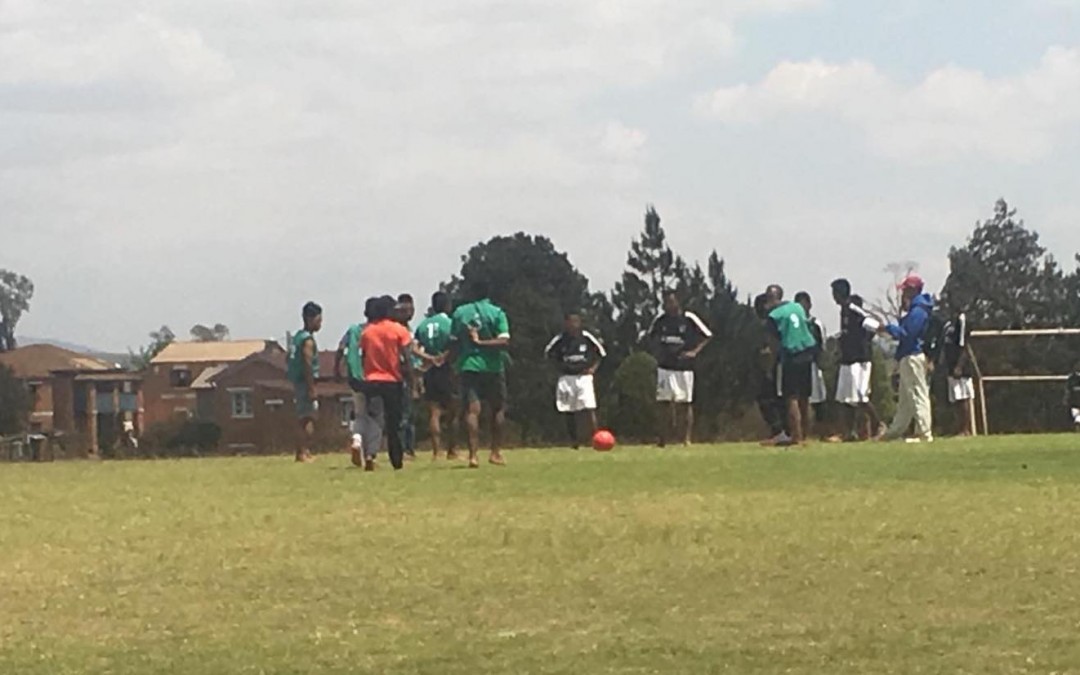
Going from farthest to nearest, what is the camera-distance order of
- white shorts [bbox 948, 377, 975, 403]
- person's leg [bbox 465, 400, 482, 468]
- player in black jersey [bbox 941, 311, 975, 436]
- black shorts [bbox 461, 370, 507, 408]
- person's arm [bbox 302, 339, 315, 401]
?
1. white shorts [bbox 948, 377, 975, 403]
2. player in black jersey [bbox 941, 311, 975, 436]
3. person's arm [bbox 302, 339, 315, 401]
4. black shorts [bbox 461, 370, 507, 408]
5. person's leg [bbox 465, 400, 482, 468]

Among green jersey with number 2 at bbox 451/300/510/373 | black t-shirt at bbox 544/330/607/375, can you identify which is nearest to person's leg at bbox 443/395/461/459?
green jersey with number 2 at bbox 451/300/510/373

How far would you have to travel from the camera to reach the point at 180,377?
426 feet

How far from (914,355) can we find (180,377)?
350 feet

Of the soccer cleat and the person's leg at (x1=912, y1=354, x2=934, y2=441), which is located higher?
the person's leg at (x1=912, y1=354, x2=934, y2=441)

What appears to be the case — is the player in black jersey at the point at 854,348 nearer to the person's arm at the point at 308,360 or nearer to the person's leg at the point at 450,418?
the person's leg at the point at 450,418

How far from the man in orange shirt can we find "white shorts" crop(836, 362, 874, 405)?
25.4 feet

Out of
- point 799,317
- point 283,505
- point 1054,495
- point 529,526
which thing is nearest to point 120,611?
point 529,526

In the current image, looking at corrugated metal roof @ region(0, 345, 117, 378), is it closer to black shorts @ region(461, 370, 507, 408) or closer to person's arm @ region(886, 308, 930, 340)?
person's arm @ region(886, 308, 930, 340)

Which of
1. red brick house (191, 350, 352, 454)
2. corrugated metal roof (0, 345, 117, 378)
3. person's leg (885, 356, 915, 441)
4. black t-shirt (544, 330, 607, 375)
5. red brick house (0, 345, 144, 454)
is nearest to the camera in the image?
person's leg (885, 356, 915, 441)

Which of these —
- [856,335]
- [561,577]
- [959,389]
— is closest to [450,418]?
[856,335]

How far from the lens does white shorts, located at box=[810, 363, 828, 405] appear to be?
26.6 m

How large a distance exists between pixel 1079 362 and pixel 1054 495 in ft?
90.9

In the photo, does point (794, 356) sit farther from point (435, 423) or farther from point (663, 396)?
point (435, 423)

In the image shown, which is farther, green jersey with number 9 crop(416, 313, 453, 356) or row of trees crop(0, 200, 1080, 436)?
row of trees crop(0, 200, 1080, 436)
